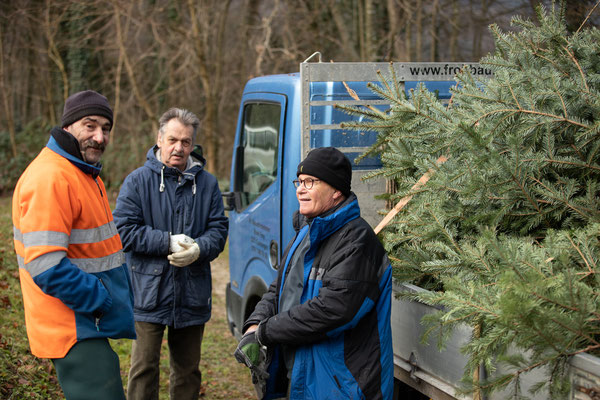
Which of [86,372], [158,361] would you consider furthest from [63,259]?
[158,361]

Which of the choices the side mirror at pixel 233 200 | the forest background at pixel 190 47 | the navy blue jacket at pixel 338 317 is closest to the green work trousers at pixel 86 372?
the navy blue jacket at pixel 338 317

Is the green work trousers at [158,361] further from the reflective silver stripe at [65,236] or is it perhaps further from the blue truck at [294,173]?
the reflective silver stripe at [65,236]

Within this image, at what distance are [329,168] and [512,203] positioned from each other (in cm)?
85

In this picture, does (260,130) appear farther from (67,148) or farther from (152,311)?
(67,148)

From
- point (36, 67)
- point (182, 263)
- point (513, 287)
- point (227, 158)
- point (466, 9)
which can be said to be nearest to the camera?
point (513, 287)

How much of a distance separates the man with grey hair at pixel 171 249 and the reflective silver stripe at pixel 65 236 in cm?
72

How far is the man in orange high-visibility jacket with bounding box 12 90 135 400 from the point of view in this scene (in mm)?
2658

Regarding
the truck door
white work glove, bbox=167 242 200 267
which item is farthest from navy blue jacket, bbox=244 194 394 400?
the truck door

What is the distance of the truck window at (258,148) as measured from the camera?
461 centimetres

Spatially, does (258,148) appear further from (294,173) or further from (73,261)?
(73,261)

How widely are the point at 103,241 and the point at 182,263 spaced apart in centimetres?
83

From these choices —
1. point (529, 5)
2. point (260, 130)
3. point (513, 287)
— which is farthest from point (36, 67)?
point (513, 287)

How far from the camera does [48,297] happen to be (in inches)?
107

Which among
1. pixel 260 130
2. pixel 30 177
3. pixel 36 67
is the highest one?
pixel 36 67
